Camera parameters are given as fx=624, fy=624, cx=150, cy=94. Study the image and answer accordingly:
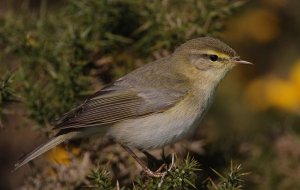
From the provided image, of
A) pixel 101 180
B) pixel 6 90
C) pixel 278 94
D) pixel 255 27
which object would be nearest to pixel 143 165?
pixel 101 180

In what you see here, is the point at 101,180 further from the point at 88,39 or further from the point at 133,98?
the point at 88,39

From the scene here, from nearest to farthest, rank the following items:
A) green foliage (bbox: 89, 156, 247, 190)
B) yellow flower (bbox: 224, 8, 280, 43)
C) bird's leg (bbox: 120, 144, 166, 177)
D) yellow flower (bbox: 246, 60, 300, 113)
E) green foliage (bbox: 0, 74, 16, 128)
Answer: green foliage (bbox: 89, 156, 247, 190) < bird's leg (bbox: 120, 144, 166, 177) < green foliage (bbox: 0, 74, 16, 128) < yellow flower (bbox: 246, 60, 300, 113) < yellow flower (bbox: 224, 8, 280, 43)

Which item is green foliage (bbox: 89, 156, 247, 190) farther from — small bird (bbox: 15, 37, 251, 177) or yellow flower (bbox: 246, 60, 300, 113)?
yellow flower (bbox: 246, 60, 300, 113)

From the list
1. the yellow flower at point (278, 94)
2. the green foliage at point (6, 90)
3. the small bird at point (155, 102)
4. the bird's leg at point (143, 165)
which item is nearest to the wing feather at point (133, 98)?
the small bird at point (155, 102)

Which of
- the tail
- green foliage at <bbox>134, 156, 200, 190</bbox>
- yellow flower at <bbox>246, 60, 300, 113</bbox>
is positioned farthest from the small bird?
yellow flower at <bbox>246, 60, 300, 113</bbox>

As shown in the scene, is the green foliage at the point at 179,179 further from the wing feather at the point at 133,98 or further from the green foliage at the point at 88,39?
the green foliage at the point at 88,39

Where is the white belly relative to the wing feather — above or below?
below

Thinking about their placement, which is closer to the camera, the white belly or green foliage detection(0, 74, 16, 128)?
green foliage detection(0, 74, 16, 128)
